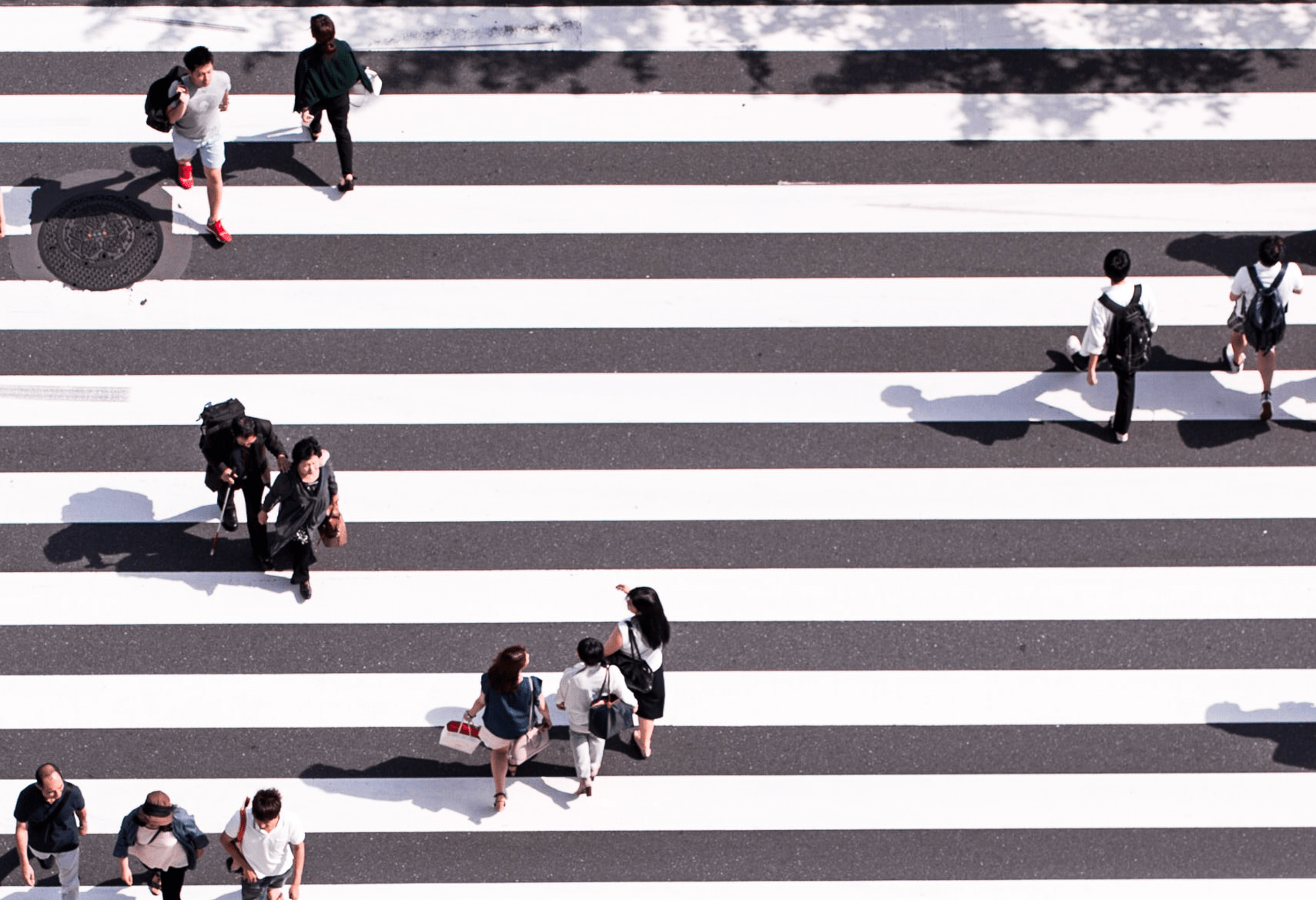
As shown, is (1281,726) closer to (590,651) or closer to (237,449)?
(590,651)

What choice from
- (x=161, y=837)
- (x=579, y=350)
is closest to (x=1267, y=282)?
(x=579, y=350)

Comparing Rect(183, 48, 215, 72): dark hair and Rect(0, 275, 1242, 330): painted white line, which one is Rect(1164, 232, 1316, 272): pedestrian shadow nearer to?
Rect(0, 275, 1242, 330): painted white line

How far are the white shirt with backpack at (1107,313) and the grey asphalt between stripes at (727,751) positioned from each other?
9.10 feet

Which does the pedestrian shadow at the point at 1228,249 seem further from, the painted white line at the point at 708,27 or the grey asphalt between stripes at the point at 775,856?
the grey asphalt between stripes at the point at 775,856

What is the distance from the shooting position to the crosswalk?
9.88m

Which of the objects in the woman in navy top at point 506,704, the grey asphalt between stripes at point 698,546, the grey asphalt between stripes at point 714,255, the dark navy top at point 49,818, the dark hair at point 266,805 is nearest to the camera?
the dark hair at point 266,805

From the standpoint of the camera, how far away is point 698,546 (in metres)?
10.5

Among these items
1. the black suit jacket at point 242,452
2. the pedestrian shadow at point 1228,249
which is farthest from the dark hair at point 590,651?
the pedestrian shadow at point 1228,249

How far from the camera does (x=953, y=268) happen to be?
11.2 metres

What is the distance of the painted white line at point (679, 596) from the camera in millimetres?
10258

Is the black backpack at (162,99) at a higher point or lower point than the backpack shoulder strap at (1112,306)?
higher

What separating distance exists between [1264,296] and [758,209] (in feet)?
12.7

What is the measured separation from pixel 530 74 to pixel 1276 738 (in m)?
7.78

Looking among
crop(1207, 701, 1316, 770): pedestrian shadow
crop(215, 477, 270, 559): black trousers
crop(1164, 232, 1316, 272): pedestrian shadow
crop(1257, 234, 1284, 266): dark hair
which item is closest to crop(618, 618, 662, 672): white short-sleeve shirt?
crop(215, 477, 270, 559): black trousers
